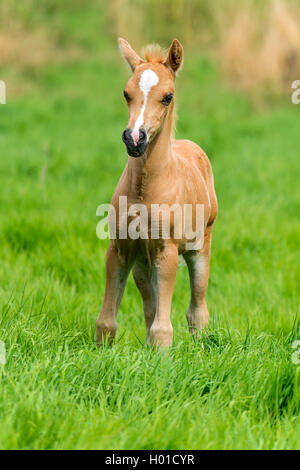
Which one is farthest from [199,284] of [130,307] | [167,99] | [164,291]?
[167,99]

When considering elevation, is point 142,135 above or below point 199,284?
above

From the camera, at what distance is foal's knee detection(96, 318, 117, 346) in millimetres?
3891

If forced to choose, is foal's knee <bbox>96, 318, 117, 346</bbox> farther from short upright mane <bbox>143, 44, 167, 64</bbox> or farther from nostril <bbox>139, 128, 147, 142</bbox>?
short upright mane <bbox>143, 44, 167, 64</bbox>

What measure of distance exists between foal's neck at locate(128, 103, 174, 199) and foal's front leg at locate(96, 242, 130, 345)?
0.37 meters

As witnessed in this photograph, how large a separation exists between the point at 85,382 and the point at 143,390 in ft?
0.95

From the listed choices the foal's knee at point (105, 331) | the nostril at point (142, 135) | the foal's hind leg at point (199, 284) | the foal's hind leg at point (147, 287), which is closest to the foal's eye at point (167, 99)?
the nostril at point (142, 135)

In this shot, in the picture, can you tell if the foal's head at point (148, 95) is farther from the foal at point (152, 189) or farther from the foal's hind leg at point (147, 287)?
the foal's hind leg at point (147, 287)

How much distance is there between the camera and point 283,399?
11.5 ft

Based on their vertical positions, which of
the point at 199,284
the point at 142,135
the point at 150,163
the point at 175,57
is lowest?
the point at 199,284

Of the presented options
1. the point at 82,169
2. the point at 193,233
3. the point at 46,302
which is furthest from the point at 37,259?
the point at 82,169

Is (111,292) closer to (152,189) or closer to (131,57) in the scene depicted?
(152,189)

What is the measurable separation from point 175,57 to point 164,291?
121cm

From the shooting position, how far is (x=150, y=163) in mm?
3711

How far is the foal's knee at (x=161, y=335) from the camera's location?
371 cm
